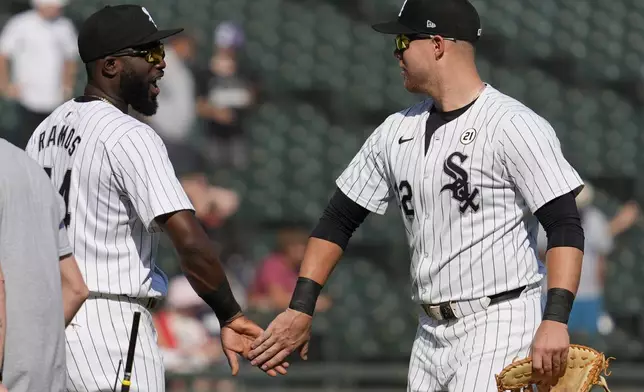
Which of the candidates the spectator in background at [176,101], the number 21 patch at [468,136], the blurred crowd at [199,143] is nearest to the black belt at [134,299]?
the number 21 patch at [468,136]

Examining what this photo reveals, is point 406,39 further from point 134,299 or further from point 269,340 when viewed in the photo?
point 134,299

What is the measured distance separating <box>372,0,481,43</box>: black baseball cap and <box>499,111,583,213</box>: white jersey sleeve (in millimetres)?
451

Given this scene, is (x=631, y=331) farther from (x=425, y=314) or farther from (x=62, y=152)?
(x=62, y=152)

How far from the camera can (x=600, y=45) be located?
40.8 ft

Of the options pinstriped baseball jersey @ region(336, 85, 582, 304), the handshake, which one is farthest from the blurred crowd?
pinstriped baseball jersey @ region(336, 85, 582, 304)

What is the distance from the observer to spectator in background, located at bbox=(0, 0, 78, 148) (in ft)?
33.9

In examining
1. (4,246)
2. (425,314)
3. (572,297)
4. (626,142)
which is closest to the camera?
(4,246)

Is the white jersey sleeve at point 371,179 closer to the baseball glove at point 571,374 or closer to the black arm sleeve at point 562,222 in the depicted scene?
the black arm sleeve at point 562,222

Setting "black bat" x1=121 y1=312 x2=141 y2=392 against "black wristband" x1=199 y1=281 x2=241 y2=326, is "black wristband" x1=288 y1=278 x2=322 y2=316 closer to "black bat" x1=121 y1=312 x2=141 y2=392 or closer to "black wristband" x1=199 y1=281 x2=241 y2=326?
"black wristband" x1=199 y1=281 x2=241 y2=326

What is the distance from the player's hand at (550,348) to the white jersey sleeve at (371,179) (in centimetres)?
98

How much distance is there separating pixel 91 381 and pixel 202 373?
5.14 m

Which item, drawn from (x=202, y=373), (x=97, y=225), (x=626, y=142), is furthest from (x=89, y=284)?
(x=626, y=142)

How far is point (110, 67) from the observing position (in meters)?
4.80

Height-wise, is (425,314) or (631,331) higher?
(425,314)
